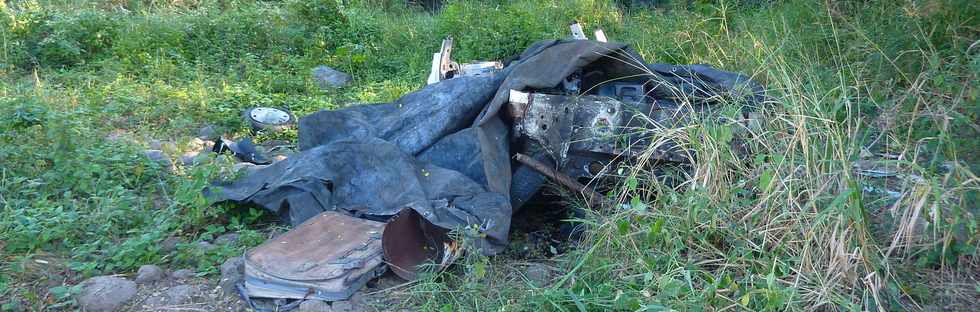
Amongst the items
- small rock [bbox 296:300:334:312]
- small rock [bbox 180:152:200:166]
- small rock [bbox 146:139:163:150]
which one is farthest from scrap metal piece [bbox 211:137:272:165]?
small rock [bbox 296:300:334:312]

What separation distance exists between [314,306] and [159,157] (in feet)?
8.10

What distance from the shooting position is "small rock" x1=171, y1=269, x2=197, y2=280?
4.03 metres

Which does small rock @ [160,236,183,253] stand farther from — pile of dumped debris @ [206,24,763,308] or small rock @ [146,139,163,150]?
small rock @ [146,139,163,150]

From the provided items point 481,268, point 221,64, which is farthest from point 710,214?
point 221,64

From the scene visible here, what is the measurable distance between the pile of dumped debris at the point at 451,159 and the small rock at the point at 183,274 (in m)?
0.38

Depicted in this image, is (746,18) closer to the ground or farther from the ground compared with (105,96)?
farther from the ground

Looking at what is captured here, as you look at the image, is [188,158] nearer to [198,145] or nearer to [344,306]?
[198,145]

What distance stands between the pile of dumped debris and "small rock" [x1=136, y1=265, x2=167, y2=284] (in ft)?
1.60

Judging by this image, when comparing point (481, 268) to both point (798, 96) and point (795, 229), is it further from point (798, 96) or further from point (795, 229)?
point (798, 96)

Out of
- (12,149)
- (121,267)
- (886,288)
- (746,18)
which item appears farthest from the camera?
(746,18)

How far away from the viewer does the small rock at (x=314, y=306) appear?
3.63 m

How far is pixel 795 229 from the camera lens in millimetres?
3414

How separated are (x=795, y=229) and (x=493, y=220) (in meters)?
1.37

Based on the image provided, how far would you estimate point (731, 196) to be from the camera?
3.64 meters
